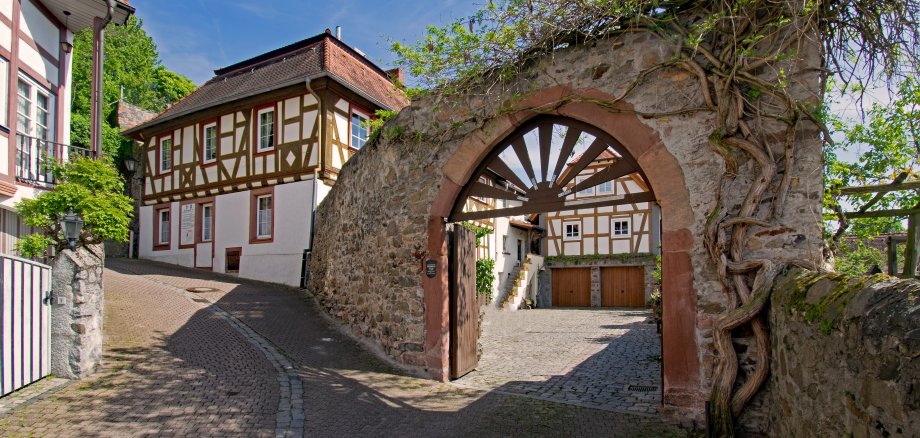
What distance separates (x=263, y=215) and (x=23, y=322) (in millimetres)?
10000

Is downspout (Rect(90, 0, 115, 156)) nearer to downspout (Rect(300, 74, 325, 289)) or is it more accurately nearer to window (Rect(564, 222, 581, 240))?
downspout (Rect(300, 74, 325, 289))

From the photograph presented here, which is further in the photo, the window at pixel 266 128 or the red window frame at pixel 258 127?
the window at pixel 266 128

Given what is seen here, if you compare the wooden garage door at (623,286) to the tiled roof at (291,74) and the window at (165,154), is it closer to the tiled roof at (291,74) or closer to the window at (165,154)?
the tiled roof at (291,74)

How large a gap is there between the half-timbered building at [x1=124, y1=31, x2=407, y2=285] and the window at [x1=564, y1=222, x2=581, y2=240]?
34.7 ft

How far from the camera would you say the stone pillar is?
5891 millimetres

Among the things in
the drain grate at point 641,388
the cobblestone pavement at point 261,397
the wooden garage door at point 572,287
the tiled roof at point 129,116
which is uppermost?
the tiled roof at point 129,116

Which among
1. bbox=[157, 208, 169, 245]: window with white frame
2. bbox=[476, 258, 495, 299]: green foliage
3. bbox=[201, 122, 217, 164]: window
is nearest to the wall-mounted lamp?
bbox=[201, 122, 217, 164]: window

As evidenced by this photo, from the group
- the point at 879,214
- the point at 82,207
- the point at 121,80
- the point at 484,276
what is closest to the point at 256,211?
the point at 484,276

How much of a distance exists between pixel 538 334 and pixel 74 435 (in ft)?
29.3

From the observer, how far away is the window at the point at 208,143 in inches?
644

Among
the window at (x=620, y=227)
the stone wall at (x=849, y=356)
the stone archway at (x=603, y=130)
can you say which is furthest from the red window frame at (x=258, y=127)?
the window at (x=620, y=227)

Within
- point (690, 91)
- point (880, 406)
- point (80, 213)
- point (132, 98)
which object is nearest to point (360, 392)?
point (80, 213)

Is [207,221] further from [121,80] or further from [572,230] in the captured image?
[121,80]

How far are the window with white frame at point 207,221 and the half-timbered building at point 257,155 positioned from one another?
0.10 feet
